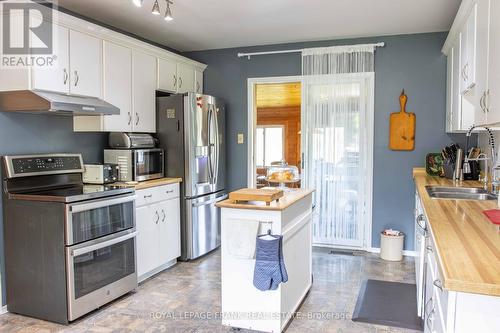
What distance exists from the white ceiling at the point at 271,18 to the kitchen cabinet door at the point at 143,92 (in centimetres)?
41

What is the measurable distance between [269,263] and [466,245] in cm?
124

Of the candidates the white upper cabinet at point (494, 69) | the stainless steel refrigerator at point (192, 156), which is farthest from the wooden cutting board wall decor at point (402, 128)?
the white upper cabinet at point (494, 69)

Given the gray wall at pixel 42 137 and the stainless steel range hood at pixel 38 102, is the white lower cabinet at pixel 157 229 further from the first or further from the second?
the stainless steel range hood at pixel 38 102

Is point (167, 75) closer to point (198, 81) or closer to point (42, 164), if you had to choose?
point (198, 81)

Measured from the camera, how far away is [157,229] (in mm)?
3953

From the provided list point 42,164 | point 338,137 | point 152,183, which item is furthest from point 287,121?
point 42,164

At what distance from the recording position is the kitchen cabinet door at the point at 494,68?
1.97 meters

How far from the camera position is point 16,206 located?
2.99m

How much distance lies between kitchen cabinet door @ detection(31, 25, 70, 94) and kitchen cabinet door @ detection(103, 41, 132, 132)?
0.43 meters

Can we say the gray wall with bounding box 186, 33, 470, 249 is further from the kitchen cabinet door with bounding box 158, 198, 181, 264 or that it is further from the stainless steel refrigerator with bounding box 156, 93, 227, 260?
the kitchen cabinet door with bounding box 158, 198, 181, 264

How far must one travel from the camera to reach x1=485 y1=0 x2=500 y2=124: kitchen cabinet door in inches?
77.7

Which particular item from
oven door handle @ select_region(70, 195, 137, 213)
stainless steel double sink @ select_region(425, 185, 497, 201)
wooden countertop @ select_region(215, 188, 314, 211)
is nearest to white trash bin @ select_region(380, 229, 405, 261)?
stainless steel double sink @ select_region(425, 185, 497, 201)

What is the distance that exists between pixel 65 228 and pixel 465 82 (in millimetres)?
3175

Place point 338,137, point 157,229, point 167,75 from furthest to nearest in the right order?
point 338,137
point 167,75
point 157,229
